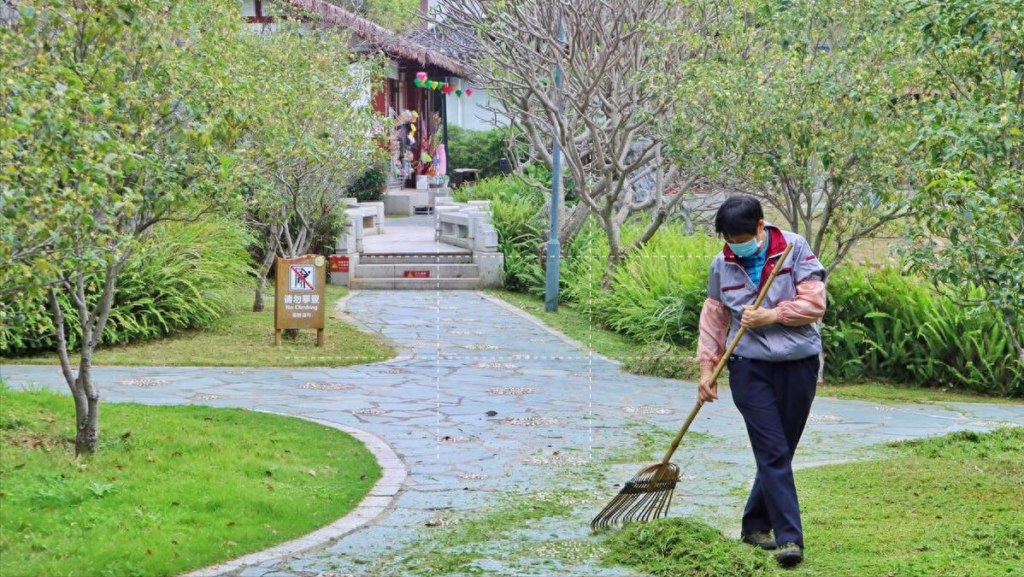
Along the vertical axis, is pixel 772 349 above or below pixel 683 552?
above

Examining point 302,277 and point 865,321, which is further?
point 302,277

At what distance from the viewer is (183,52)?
27.3 feet

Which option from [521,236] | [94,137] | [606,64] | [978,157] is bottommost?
[521,236]

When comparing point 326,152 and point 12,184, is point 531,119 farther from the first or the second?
Answer: point 12,184

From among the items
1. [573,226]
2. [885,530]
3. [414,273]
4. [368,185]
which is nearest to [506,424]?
[885,530]

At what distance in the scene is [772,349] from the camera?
608cm

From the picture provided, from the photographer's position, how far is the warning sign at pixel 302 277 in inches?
569

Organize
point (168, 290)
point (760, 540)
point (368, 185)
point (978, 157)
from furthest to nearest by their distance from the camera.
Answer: point (368, 185) → point (168, 290) → point (978, 157) → point (760, 540)

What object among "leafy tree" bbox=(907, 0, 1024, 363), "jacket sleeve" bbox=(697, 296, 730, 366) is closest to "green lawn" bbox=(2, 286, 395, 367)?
"leafy tree" bbox=(907, 0, 1024, 363)

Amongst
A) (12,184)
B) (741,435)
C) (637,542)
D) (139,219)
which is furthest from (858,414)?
(12,184)

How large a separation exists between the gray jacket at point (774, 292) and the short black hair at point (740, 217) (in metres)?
0.15

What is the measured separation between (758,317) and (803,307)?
0.76 feet

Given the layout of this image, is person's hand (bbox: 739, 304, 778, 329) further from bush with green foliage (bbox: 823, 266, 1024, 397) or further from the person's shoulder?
bush with green foliage (bbox: 823, 266, 1024, 397)

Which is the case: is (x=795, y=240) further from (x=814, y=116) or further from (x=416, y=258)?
(x=416, y=258)
